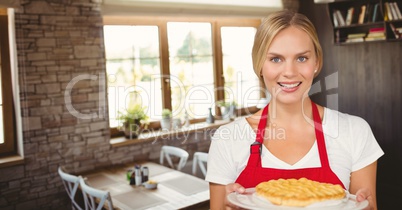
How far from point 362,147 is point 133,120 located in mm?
3394

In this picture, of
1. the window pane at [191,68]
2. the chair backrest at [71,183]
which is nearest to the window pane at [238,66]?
the window pane at [191,68]

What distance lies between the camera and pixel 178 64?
5.12 metres

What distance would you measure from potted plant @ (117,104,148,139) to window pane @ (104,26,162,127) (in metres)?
0.10

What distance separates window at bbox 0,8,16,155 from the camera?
382cm

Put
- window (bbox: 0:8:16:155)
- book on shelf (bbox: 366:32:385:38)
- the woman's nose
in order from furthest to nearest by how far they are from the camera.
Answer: book on shelf (bbox: 366:32:385:38), window (bbox: 0:8:16:155), the woman's nose

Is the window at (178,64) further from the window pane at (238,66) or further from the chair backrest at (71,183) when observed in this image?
the chair backrest at (71,183)

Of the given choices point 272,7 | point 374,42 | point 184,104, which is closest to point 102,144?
point 184,104

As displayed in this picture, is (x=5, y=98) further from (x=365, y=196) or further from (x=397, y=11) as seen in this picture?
(x=397, y=11)

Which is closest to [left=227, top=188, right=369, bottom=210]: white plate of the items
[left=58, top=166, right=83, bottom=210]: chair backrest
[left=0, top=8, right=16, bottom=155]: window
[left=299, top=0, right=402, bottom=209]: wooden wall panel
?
A: [left=58, top=166, right=83, bottom=210]: chair backrest

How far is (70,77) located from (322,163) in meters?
3.14

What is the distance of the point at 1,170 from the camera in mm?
3639

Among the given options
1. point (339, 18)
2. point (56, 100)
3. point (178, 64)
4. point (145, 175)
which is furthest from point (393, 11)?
point (56, 100)

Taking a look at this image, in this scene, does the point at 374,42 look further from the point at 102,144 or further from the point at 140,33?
the point at 102,144

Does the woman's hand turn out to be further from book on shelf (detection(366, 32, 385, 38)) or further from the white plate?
book on shelf (detection(366, 32, 385, 38))
